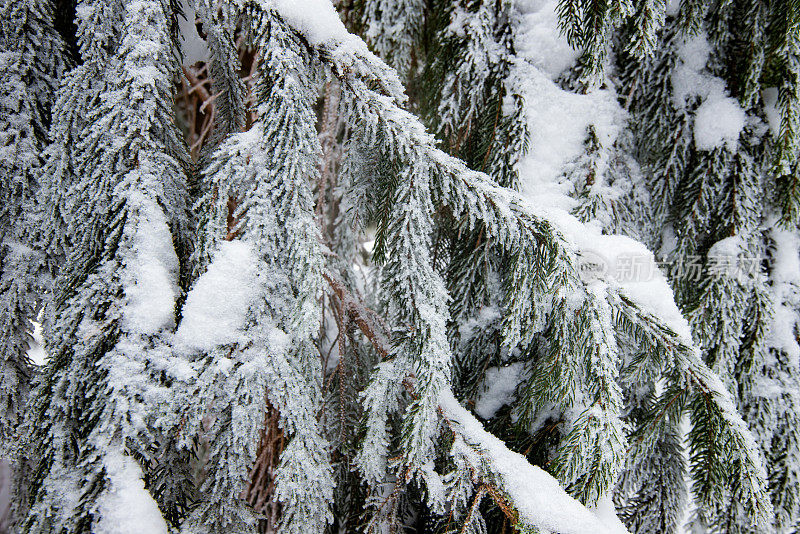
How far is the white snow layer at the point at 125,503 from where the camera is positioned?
0.60 meters

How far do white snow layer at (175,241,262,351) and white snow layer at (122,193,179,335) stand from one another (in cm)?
3

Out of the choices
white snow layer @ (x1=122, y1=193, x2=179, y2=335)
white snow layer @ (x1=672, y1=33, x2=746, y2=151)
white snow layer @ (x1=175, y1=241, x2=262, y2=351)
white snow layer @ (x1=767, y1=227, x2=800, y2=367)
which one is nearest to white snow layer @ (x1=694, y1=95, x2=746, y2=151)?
white snow layer @ (x1=672, y1=33, x2=746, y2=151)

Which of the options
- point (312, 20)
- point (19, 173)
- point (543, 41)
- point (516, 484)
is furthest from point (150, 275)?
point (543, 41)

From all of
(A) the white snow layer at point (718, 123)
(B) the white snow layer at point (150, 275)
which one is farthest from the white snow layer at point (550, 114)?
(B) the white snow layer at point (150, 275)

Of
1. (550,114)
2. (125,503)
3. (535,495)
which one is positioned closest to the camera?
(125,503)

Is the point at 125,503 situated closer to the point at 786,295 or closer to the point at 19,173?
the point at 19,173

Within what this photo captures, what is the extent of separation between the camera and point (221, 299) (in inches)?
27.8

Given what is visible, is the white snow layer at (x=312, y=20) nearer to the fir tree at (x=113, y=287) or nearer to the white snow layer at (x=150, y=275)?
the fir tree at (x=113, y=287)

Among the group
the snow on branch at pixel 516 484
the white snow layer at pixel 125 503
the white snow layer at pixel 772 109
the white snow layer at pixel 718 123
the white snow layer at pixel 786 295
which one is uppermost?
the white snow layer at pixel 772 109

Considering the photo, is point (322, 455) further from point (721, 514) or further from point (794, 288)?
point (794, 288)

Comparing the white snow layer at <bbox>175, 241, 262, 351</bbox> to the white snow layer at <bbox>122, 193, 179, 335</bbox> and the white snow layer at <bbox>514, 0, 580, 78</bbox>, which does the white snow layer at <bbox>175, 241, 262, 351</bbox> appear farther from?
the white snow layer at <bbox>514, 0, 580, 78</bbox>

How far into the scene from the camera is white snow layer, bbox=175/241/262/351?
0.69 meters

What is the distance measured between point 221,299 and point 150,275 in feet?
0.38

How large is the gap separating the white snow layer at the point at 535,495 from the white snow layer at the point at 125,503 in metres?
0.55
